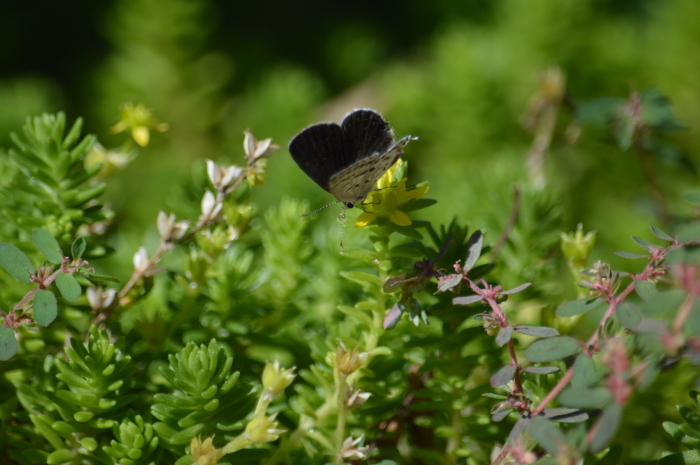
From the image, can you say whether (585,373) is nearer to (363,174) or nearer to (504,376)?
(504,376)

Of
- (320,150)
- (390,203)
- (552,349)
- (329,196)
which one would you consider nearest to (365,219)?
(390,203)

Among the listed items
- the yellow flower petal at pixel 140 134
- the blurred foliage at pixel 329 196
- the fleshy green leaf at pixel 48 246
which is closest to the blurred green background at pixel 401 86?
the blurred foliage at pixel 329 196

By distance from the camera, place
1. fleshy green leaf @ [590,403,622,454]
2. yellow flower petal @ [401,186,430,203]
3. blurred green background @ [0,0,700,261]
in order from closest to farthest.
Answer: fleshy green leaf @ [590,403,622,454] → yellow flower petal @ [401,186,430,203] → blurred green background @ [0,0,700,261]

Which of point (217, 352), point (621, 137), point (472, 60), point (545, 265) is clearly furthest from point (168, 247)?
point (472, 60)

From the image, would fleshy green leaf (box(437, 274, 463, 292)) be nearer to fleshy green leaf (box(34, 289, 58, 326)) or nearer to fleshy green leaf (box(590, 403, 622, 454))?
fleshy green leaf (box(590, 403, 622, 454))

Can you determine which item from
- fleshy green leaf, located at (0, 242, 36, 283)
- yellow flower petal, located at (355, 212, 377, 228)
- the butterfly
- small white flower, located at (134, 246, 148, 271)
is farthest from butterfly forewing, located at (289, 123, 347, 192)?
fleshy green leaf, located at (0, 242, 36, 283)
